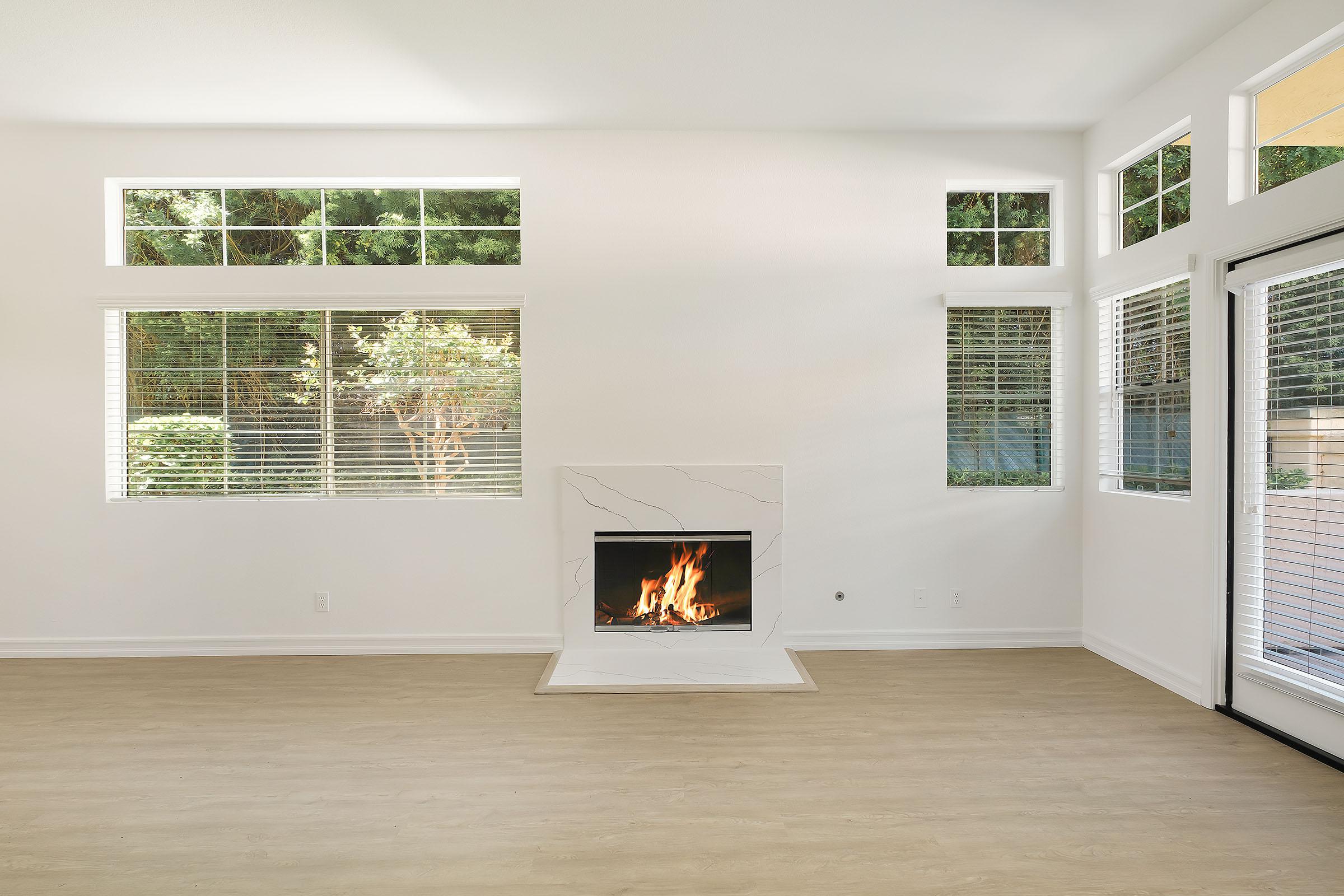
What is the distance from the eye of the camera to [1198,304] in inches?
132

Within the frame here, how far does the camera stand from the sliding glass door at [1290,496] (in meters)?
2.72

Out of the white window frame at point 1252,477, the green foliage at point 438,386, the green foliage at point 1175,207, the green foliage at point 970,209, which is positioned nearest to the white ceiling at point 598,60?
the green foliage at point 970,209

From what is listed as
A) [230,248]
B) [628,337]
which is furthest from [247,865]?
[230,248]

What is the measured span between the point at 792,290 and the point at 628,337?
1.01 meters

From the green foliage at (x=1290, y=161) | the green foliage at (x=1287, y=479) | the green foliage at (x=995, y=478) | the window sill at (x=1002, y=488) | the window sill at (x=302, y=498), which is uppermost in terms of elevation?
the green foliage at (x=1290, y=161)

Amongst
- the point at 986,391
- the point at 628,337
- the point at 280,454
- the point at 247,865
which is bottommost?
the point at 247,865

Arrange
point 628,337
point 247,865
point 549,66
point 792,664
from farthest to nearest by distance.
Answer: point 628,337 → point 792,664 → point 549,66 → point 247,865

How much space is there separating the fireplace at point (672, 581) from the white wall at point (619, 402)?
0.30 m

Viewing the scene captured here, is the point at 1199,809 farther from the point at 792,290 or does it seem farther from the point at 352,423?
the point at 352,423

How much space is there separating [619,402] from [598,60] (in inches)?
70.1

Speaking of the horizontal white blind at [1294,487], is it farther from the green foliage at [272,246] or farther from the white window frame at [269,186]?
the green foliage at [272,246]

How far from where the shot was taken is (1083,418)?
428 cm

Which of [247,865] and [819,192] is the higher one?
[819,192]

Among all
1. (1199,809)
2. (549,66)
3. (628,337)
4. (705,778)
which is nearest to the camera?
(1199,809)
